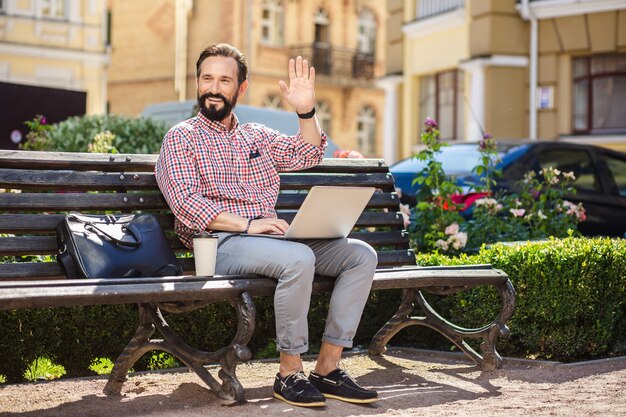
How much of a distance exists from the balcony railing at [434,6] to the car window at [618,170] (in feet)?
37.4

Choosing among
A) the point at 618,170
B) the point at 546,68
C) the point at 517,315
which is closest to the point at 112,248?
the point at 517,315

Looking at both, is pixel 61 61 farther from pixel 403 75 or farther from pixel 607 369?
pixel 607 369

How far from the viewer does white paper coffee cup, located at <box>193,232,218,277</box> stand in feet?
18.1

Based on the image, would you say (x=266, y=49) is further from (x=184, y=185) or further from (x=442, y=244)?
(x=184, y=185)

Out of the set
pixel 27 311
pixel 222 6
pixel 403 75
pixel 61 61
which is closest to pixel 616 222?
pixel 27 311

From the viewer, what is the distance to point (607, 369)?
22.5ft

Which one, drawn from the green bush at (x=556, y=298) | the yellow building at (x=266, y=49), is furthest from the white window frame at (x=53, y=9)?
the green bush at (x=556, y=298)

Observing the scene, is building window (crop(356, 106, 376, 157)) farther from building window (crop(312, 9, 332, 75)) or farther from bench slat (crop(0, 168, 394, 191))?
bench slat (crop(0, 168, 394, 191))

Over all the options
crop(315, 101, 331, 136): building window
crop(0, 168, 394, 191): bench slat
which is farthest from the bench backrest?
crop(315, 101, 331, 136): building window

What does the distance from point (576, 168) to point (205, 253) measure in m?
7.10

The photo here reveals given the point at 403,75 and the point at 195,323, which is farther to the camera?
the point at 403,75

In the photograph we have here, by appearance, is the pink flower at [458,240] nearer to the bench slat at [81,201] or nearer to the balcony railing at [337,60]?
the bench slat at [81,201]

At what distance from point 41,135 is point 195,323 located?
4.69 metres

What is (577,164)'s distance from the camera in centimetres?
1194
